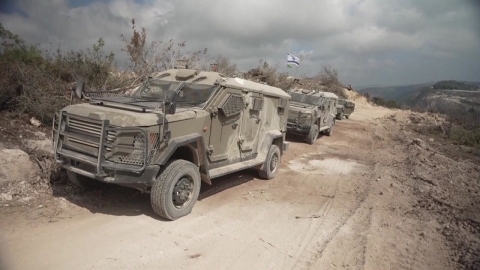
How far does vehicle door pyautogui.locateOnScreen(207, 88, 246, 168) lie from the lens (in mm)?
5113

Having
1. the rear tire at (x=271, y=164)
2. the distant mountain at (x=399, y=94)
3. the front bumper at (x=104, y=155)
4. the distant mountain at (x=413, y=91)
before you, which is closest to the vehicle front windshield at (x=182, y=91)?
the front bumper at (x=104, y=155)

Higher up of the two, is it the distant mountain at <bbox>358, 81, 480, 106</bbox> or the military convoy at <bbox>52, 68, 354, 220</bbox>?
the distant mountain at <bbox>358, 81, 480, 106</bbox>

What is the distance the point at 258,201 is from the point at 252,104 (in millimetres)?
1834

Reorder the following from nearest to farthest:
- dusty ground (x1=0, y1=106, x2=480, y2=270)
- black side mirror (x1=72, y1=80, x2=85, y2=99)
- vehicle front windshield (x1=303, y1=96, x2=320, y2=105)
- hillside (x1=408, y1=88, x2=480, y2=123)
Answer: dusty ground (x1=0, y1=106, x2=480, y2=270) < black side mirror (x1=72, y1=80, x2=85, y2=99) < vehicle front windshield (x1=303, y1=96, x2=320, y2=105) < hillside (x1=408, y1=88, x2=480, y2=123)

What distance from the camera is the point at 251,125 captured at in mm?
6246

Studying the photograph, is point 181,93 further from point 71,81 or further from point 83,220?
point 71,81

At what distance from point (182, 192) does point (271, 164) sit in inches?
123

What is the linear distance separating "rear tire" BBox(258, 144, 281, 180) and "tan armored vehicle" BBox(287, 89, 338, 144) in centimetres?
462

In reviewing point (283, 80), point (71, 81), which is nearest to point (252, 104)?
point (71, 81)

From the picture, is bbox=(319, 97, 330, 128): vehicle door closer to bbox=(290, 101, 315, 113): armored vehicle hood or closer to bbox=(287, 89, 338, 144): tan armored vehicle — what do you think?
bbox=(287, 89, 338, 144): tan armored vehicle

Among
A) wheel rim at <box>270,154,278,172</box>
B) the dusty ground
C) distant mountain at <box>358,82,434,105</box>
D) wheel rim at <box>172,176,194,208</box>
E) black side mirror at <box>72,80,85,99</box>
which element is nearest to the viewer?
the dusty ground

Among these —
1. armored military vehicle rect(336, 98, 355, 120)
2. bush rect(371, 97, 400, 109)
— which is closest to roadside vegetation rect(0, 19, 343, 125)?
armored military vehicle rect(336, 98, 355, 120)

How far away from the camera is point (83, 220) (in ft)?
13.6

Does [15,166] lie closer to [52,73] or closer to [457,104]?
[52,73]
